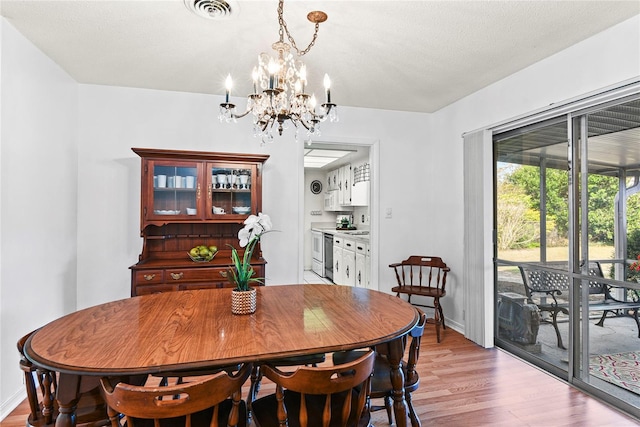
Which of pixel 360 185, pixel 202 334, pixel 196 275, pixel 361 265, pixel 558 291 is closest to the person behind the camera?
pixel 202 334

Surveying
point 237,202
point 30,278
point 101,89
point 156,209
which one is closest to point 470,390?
point 237,202

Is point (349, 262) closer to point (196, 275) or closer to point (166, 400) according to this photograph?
point (196, 275)

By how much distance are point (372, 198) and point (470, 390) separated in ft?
7.10

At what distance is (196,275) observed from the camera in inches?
123

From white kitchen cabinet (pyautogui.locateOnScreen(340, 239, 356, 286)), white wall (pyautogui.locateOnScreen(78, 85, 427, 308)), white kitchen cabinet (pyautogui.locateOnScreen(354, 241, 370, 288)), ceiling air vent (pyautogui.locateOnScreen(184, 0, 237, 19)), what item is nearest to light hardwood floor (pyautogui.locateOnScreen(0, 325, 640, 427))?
white wall (pyautogui.locateOnScreen(78, 85, 427, 308))

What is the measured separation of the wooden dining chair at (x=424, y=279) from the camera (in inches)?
142

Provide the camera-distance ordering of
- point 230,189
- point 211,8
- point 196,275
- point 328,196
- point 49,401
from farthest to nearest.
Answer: point 328,196, point 230,189, point 196,275, point 211,8, point 49,401

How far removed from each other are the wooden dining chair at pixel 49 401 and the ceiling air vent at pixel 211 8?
6.15 ft

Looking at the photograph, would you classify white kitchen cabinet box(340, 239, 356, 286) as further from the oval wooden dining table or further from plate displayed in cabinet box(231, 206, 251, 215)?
the oval wooden dining table

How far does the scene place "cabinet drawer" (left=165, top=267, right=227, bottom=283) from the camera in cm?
307

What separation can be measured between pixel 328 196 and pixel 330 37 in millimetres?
5383

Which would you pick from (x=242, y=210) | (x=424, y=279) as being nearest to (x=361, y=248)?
(x=424, y=279)

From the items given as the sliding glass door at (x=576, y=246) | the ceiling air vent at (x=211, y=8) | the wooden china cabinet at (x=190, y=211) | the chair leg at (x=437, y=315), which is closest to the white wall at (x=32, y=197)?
the wooden china cabinet at (x=190, y=211)

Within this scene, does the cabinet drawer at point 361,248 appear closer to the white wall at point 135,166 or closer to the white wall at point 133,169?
the white wall at point 135,166
